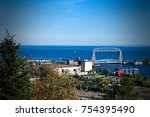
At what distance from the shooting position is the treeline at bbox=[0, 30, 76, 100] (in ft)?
8.65

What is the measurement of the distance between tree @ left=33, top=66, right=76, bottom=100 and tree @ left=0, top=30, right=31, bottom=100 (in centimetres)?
16

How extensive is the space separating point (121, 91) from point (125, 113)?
73.0 inches

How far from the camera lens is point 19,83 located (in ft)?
8.96

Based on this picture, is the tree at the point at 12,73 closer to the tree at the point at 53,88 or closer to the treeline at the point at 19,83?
the treeline at the point at 19,83

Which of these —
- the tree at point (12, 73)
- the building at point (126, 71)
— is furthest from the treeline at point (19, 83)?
the building at point (126, 71)

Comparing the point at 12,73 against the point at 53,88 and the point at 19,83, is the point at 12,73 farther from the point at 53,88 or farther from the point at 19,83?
the point at 53,88

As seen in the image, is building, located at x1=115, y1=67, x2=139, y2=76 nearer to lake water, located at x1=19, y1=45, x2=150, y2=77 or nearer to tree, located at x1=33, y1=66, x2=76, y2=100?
lake water, located at x1=19, y1=45, x2=150, y2=77

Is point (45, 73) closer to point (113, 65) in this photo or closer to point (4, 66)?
point (4, 66)

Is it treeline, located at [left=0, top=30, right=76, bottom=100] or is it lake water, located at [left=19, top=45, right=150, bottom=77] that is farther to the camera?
lake water, located at [left=19, top=45, right=150, bottom=77]

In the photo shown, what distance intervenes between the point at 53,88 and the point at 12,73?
41 centimetres

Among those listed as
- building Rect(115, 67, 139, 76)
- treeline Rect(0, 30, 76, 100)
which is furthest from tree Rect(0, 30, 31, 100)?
building Rect(115, 67, 139, 76)

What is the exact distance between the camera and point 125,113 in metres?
1.47

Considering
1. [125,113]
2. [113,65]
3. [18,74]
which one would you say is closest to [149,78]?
[113,65]

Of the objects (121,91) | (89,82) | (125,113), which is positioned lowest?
(89,82)
